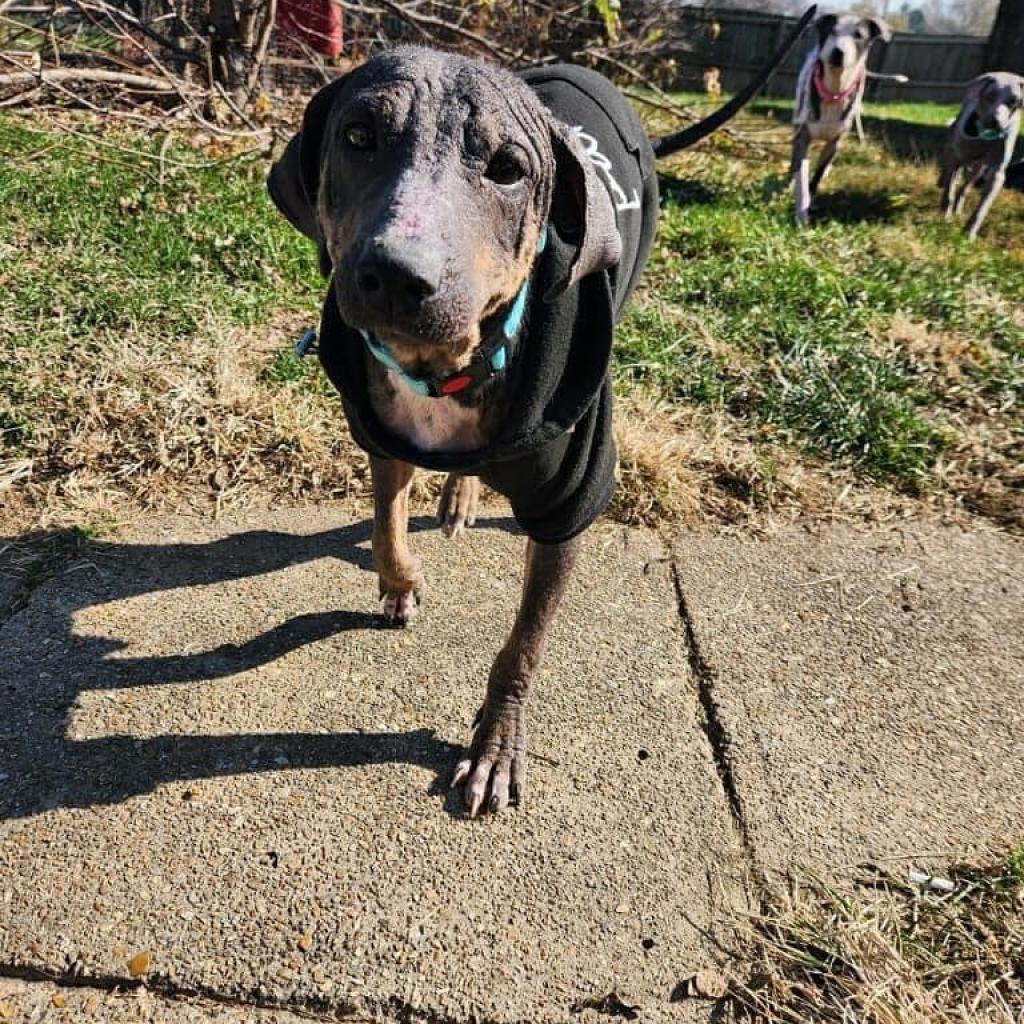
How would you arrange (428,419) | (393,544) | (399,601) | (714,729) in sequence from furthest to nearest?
1. (399,601)
2. (393,544)
3. (714,729)
4. (428,419)

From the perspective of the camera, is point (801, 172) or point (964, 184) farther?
point (964, 184)

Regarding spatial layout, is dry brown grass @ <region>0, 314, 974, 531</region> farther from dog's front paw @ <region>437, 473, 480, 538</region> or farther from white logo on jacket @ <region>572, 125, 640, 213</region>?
white logo on jacket @ <region>572, 125, 640, 213</region>

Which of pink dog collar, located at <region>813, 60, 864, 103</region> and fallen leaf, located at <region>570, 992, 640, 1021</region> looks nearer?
fallen leaf, located at <region>570, 992, 640, 1021</region>

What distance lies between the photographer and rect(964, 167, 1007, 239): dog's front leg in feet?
24.3

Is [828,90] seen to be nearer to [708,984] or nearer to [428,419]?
[428,419]

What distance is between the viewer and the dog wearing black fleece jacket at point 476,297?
1676mm

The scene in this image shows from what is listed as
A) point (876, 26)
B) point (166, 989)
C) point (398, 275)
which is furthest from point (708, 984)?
point (876, 26)

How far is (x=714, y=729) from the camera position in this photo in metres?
2.61

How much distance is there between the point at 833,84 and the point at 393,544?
285 inches

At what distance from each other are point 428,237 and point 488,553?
1.85 metres

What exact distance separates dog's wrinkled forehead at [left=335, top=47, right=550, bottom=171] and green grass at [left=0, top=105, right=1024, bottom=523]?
6.72 ft

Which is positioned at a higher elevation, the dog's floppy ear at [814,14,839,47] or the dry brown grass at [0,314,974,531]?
the dog's floppy ear at [814,14,839,47]

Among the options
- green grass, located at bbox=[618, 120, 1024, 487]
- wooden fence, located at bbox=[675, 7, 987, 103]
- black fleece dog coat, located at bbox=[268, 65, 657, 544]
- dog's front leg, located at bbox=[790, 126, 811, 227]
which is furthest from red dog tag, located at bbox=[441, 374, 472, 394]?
wooden fence, located at bbox=[675, 7, 987, 103]

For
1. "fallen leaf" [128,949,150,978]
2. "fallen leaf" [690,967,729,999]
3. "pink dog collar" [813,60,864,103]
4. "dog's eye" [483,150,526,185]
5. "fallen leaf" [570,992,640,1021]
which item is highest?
"dog's eye" [483,150,526,185]
